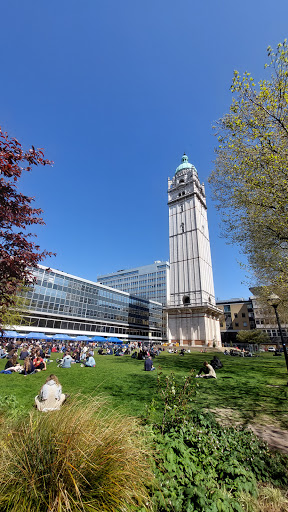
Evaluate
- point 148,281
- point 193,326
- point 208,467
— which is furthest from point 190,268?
point 148,281

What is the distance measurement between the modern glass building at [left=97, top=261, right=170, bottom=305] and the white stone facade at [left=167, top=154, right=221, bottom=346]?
156 ft

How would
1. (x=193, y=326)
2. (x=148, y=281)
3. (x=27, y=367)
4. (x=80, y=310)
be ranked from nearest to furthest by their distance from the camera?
(x=27, y=367) < (x=193, y=326) < (x=80, y=310) < (x=148, y=281)

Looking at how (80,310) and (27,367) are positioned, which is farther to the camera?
(80,310)

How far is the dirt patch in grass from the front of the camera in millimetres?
4879

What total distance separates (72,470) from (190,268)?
47.6 meters

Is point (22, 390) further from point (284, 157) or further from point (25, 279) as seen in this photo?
point (284, 157)

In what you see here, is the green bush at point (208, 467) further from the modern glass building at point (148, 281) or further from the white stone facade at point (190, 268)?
the modern glass building at point (148, 281)

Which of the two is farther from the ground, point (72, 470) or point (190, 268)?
point (190, 268)

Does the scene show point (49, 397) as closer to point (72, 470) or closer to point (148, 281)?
point (72, 470)

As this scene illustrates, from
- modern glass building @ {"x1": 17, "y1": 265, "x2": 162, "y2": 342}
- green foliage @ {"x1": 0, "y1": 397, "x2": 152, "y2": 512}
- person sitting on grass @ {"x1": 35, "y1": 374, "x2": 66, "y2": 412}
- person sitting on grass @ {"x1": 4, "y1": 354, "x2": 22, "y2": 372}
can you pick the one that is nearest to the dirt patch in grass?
green foliage @ {"x1": 0, "y1": 397, "x2": 152, "y2": 512}

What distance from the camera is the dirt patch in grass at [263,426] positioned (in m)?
4.88

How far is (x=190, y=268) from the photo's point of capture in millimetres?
48844

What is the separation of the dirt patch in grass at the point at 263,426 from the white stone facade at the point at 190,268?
3850cm

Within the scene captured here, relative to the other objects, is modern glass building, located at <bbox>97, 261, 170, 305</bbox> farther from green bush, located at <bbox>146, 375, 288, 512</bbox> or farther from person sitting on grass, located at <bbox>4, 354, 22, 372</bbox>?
green bush, located at <bbox>146, 375, 288, 512</bbox>
